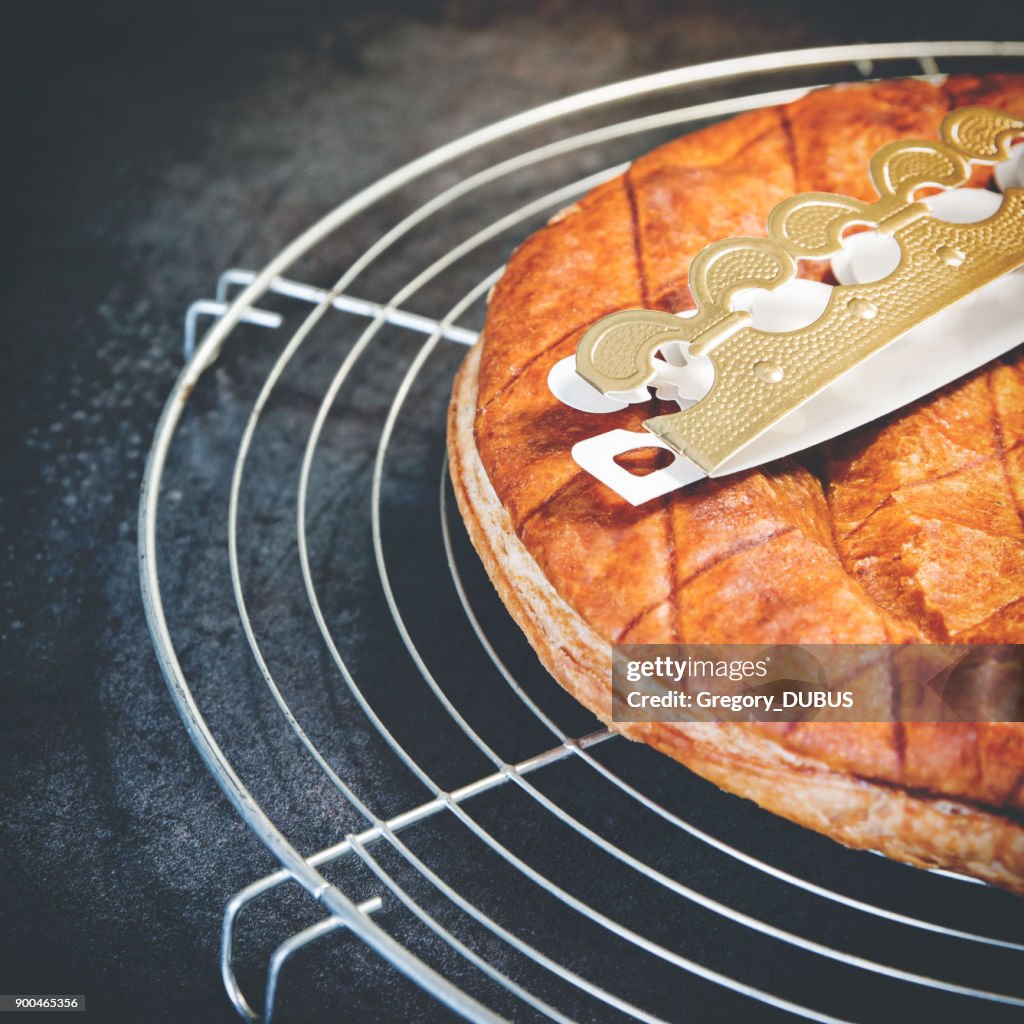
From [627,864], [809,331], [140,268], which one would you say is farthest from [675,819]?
[140,268]

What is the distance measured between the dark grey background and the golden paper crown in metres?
1.15

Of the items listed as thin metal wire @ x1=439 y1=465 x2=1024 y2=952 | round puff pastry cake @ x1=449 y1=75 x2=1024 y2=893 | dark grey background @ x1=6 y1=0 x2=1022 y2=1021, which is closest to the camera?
round puff pastry cake @ x1=449 y1=75 x2=1024 y2=893

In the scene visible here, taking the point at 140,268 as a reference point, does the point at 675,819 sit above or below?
below

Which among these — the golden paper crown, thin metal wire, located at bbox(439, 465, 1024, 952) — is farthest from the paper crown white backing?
thin metal wire, located at bbox(439, 465, 1024, 952)

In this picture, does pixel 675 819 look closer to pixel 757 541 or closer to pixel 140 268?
pixel 757 541

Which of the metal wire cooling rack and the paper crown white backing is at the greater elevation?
the paper crown white backing

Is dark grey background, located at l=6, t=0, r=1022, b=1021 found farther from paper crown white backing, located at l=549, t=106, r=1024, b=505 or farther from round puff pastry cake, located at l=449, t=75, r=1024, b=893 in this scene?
paper crown white backing, located at l=549, t=106, r=1024, b=505

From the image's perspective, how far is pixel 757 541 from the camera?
1623mm

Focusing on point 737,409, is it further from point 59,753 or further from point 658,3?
point 658,3

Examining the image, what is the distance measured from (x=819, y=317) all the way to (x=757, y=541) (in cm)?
45

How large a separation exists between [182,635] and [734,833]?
1283mm

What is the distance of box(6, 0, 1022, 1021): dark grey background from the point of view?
6.22 feet

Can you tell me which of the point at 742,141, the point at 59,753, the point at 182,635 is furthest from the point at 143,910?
the point at 742,141

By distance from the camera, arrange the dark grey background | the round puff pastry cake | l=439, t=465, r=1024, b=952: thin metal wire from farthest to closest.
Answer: the dark grey background
l=439, t=465, r=1024, b=952: thin metal wire
the round puff pastry cake
